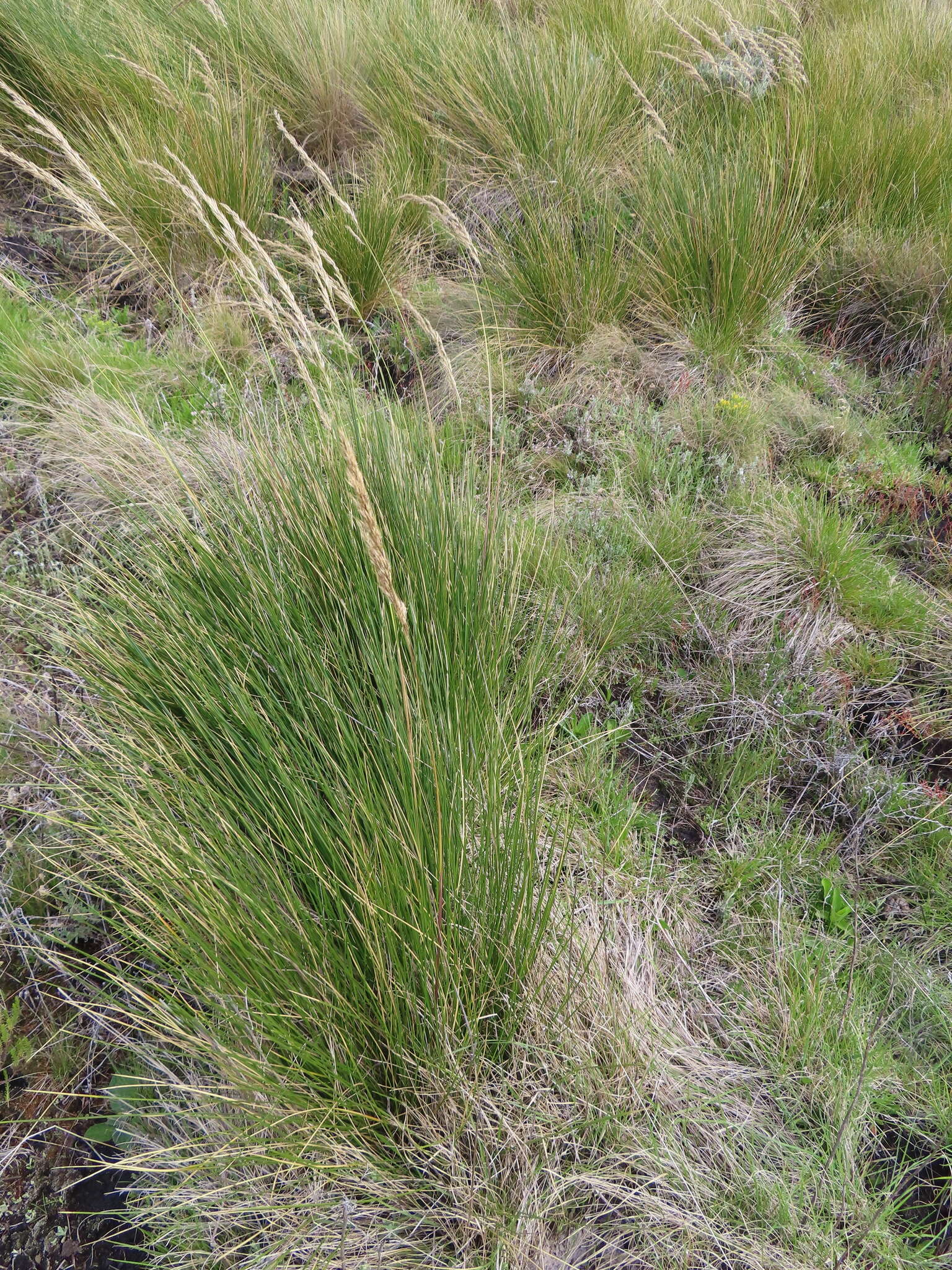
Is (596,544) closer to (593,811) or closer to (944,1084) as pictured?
(593,811)

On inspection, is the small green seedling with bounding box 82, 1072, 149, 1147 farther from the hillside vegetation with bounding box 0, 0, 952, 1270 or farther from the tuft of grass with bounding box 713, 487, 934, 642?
the tuft of grass with bounding box 713, 487, 934, 642

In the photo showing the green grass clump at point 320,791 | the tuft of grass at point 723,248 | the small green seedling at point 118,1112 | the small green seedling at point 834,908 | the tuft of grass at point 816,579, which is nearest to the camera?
the green grass clump at point 320,791

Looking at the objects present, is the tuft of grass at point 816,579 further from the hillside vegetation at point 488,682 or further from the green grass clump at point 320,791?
the green grass clump at point 320,791

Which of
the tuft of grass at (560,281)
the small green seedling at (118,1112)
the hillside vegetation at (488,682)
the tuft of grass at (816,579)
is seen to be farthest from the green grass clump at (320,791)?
the tuft of grass at (560,281)

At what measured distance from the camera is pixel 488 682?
1841 mm

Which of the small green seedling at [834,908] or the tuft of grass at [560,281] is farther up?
the tuft of grass at [560,281]

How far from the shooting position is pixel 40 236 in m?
4.23

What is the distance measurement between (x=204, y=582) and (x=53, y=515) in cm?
117

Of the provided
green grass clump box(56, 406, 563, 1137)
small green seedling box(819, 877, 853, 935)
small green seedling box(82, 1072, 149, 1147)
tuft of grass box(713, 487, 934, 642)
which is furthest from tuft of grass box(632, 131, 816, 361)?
small green seedling box(82, 1072, 149, 1147)

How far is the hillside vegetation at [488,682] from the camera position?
145 cm

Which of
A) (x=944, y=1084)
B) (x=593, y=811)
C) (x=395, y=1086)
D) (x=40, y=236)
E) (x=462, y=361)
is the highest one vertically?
(x=40, y=236)

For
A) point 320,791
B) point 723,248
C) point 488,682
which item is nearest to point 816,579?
point 488,682

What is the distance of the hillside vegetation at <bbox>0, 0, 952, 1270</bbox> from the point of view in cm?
145

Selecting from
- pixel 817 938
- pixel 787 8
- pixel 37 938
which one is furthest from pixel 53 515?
pixel 787 8
